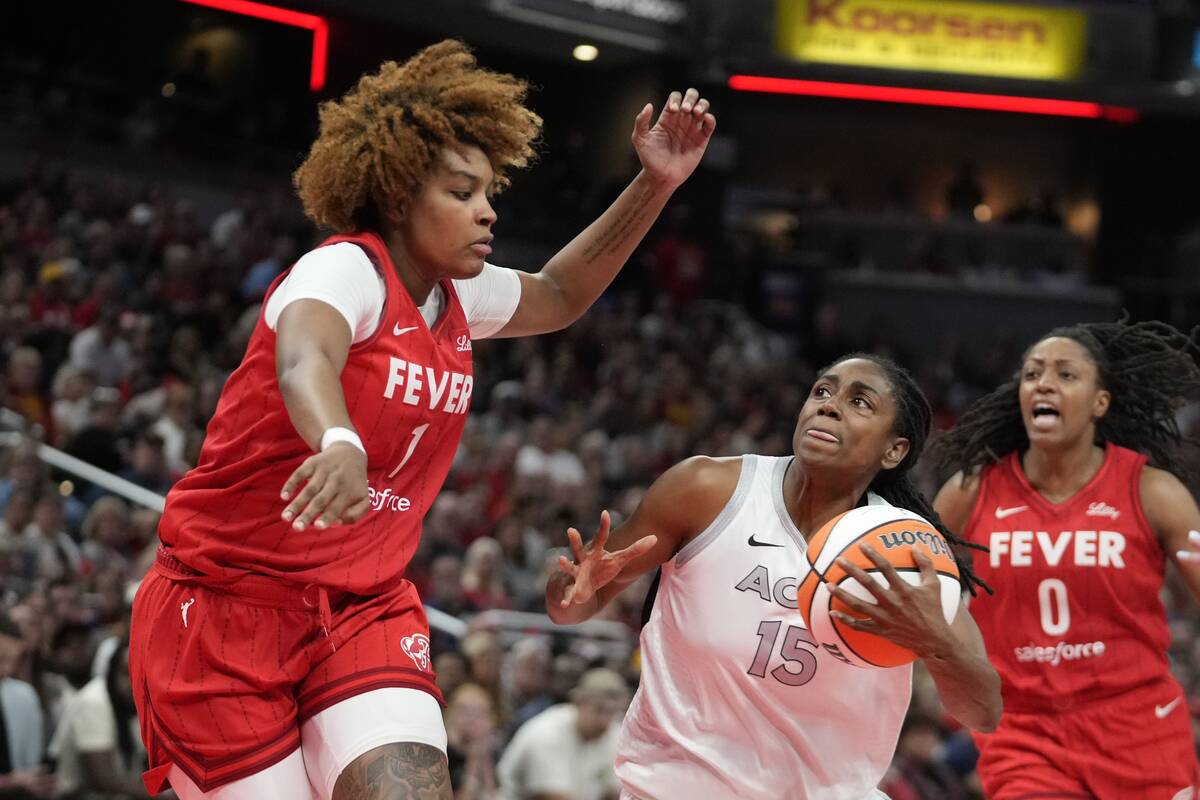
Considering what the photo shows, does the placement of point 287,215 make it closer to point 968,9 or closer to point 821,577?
point 968,9

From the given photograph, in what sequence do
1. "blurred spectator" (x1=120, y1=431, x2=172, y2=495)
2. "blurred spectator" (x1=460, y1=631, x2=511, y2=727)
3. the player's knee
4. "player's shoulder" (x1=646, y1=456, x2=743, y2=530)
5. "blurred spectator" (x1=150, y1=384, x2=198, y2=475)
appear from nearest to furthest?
the player's knee < "player's shoulder" (x1=646, y1=456, x2=743, y2=530) < "blurred spectator" (x1=460, y1=631, x2=511, y2=727) < "blurred spectator" (x1=120, y1=431, x2=172, y2=495) < "blurred spectator" (x1=150, y1=384, x2=198, y2=475)

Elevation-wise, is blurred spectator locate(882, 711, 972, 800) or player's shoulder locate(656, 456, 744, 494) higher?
player's shoulder locate(656, 456, 744, 494)

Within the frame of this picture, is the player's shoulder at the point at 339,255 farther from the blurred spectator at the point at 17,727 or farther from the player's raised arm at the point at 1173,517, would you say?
the blurred spectator at the point at 17,727

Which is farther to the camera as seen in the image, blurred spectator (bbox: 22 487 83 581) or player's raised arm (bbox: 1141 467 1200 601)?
blurred spectator (bbox: 22 487 83 581)

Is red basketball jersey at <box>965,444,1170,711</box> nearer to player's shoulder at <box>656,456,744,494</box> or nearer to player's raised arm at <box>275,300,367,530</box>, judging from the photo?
player's shoulder at <box>656,456,744,494</box>

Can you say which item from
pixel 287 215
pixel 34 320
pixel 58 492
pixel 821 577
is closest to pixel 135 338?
pixel 34 320

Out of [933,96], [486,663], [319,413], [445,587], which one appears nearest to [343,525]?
[319,413]

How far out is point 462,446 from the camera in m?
10.8

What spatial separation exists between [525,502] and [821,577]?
6.58m

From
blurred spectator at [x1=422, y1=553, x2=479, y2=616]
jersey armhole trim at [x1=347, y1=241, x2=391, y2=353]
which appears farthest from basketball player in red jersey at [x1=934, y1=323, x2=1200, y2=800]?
blurred spectator at [x1=422, y1=553, x2=479, y2=616]

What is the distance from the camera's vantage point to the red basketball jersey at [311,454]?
3205mm

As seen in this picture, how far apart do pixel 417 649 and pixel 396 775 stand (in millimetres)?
350

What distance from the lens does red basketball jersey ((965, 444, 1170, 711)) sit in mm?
4578

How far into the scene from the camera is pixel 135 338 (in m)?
10.4
